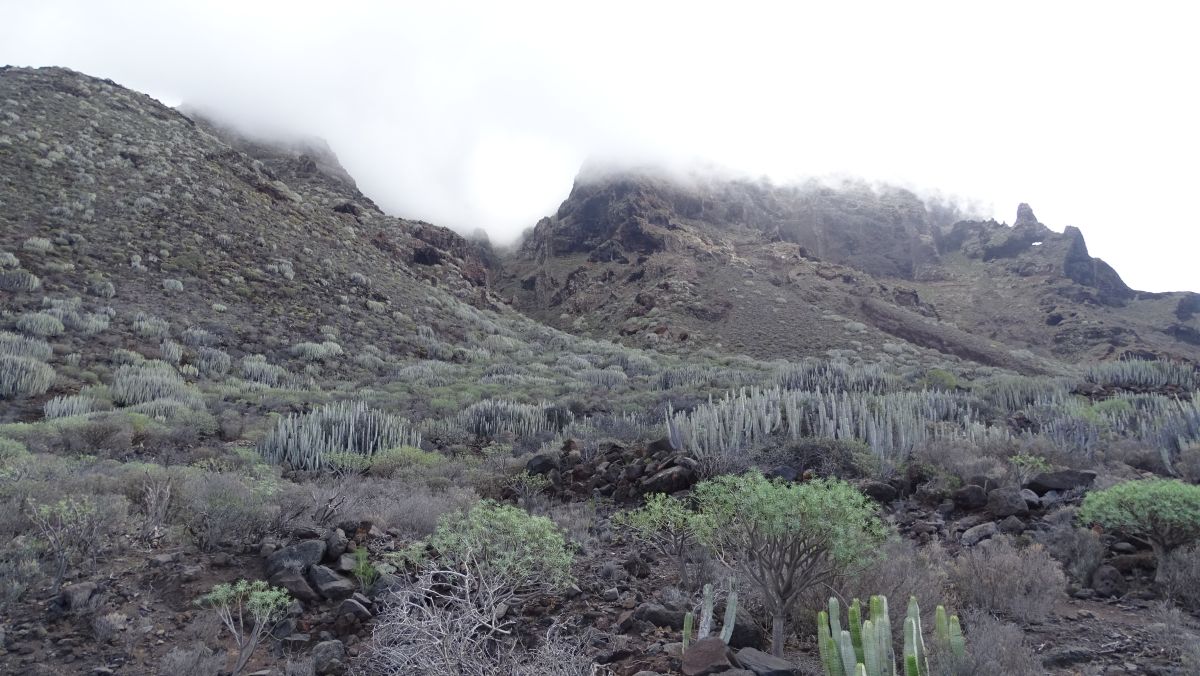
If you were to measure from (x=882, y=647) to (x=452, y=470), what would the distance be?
7.87 meters

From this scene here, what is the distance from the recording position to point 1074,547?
588cm

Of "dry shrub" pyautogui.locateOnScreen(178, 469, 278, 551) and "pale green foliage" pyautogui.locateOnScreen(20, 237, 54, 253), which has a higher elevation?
"pale green foliage" pyautogui.locateOnScreen(20, 237, 54, 253)

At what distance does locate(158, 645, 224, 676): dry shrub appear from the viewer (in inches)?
149

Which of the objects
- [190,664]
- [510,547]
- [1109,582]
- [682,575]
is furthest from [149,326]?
[1109,582]

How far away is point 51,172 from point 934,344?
44526 mm

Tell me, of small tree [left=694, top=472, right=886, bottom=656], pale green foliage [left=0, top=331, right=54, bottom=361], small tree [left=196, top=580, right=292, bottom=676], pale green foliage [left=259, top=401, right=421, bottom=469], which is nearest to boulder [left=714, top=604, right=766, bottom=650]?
small tree [left=694, top=472, right=886, bottom=656]

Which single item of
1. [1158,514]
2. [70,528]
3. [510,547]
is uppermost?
[1158,514]

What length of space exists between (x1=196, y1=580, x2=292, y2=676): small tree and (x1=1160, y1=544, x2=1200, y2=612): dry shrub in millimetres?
6806

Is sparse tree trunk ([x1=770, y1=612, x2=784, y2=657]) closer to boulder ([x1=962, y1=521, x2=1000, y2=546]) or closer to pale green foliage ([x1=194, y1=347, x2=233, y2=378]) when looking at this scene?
boulder ([x1=962, y1=521, x2=1000, y2=546])

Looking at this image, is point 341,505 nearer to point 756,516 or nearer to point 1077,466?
point 756,516

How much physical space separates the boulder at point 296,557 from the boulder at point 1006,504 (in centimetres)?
729

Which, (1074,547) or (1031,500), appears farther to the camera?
(1031,500)

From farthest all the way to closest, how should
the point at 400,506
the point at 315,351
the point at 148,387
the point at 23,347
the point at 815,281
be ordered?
1. the point at 815,281
2. the point at 315,351
3. the point at 23,347
4. the point at 148,387
5. the point at 400,506

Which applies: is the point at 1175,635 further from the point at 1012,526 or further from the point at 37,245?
the point at 37,245
